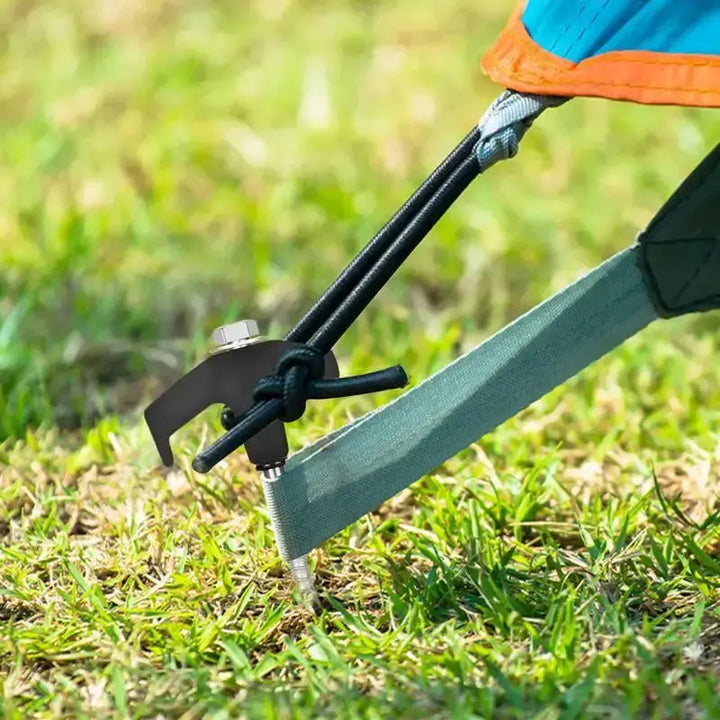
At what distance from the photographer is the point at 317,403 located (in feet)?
7.48

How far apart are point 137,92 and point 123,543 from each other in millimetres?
2353

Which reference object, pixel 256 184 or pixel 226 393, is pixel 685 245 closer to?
pixel 226 393

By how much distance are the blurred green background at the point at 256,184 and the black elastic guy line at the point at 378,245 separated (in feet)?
2.91

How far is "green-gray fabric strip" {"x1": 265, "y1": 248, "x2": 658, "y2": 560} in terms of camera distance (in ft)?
5.14

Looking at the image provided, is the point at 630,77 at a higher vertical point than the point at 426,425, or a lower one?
higher

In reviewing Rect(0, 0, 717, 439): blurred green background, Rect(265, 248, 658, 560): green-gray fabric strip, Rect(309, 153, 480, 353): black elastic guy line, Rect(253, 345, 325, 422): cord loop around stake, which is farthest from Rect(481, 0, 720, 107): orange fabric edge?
Rect(0, 0, 717, 439): blurred green background

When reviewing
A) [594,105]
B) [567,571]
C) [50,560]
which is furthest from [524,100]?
[594,105]

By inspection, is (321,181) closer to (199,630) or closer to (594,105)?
(594,105)

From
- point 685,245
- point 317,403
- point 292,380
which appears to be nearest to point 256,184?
point 317,403

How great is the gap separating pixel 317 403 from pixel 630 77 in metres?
1.02

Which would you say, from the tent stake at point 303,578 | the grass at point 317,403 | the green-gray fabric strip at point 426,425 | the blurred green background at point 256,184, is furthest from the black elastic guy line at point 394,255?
the blurred green background at point 256,184

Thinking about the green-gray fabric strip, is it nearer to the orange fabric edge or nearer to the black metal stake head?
the black metal stake head

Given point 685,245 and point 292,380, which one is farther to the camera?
point 685,245

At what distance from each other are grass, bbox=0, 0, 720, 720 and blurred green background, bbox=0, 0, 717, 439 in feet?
0.03
